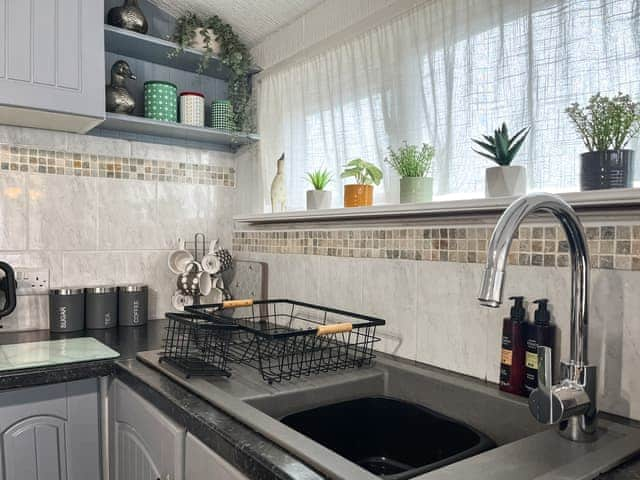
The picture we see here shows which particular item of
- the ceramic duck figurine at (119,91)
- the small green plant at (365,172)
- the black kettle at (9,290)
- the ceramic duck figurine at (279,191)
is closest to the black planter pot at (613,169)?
the small green plant at (365,172)

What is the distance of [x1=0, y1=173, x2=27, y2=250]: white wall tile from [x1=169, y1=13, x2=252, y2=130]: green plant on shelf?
2.48 feet

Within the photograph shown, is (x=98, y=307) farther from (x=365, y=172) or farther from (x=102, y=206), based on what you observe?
(x=365, y=172)

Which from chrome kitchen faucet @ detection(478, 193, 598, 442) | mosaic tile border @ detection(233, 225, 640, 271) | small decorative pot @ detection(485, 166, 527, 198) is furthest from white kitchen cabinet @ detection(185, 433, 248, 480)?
small decorative pot @ detection(485, 166, 527, 198)

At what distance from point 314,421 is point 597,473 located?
1.89 feet

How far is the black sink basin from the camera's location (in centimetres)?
109

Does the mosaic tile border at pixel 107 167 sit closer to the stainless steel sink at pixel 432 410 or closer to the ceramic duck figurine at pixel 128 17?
the ceramic duck figurine at pixel 128 17

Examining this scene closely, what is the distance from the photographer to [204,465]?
0.94m

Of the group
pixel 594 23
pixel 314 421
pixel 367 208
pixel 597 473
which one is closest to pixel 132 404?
pixel 314 421

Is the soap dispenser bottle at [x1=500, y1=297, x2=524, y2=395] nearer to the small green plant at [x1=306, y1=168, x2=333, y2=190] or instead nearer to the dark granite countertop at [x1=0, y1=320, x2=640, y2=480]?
the dark granite countertop at [x1=0, y1=320, x2=640, y2=480]

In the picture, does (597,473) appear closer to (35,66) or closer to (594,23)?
(594,23)

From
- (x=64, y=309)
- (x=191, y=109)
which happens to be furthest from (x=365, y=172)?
(x=64, y=309)

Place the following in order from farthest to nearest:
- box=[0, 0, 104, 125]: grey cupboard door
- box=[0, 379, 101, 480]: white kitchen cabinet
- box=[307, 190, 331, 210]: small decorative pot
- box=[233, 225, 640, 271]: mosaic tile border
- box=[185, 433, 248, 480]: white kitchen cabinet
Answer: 1. box=[307, 190, 331, 210]: small decorative pot
2. box=[0, 0, 104, 125]: grey cupboard door
3. box=[0, 379, 101, 480]: white kitchen cabinet
4. box=[233, 225, 640, 271]: mosaic tile border
5. box=[185, 433, 248, 480]: white kitchen cabinet

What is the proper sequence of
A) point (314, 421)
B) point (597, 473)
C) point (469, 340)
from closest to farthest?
point (597, 473) < point (314, 421) < point (469, 340)

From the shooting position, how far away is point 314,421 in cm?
113
